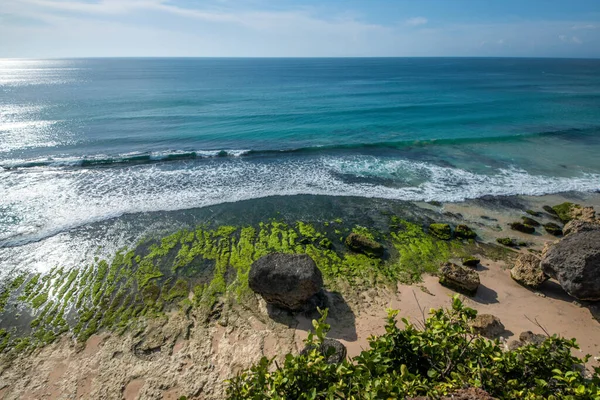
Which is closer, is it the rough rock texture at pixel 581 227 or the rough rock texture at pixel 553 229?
the rough rock texture at pixel 581 227

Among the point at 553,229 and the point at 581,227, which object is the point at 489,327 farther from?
the point at 553,229

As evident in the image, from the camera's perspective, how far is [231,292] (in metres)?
11.5

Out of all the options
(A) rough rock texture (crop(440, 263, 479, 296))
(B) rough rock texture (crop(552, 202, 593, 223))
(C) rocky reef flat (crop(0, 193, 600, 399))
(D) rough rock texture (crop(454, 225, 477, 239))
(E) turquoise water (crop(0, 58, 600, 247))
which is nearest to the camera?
(C) rocky reef flat (crop(0, 193, 600, 399))

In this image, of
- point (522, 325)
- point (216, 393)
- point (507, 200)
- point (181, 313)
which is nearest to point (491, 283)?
point (522, 325)

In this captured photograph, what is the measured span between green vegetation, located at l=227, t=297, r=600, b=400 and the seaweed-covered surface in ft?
22.4

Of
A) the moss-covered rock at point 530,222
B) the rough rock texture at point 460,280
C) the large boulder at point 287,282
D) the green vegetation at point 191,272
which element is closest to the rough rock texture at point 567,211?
the moss-covered rock at point 530,222

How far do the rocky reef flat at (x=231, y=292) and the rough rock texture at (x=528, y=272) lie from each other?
3.5 inches

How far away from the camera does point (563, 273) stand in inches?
433

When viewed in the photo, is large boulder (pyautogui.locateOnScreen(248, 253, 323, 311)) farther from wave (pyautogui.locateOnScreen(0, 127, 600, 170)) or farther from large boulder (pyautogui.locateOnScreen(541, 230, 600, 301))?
wave (pyautogui.locateOnScreen(0, 127, 600, 170))

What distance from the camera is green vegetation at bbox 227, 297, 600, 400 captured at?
13.1 ft

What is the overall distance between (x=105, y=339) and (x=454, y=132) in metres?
33.6

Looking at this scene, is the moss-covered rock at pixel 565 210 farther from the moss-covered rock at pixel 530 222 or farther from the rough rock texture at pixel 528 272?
the rough rock texture at pixel 528 272

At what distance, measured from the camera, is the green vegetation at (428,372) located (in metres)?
4.00

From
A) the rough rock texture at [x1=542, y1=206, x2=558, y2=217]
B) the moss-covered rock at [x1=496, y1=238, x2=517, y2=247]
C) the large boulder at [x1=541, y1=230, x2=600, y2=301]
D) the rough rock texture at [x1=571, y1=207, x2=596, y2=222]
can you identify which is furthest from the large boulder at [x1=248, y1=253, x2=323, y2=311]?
the rough rock texture at [x1=542, y1=206, x2=558, y2=217]
